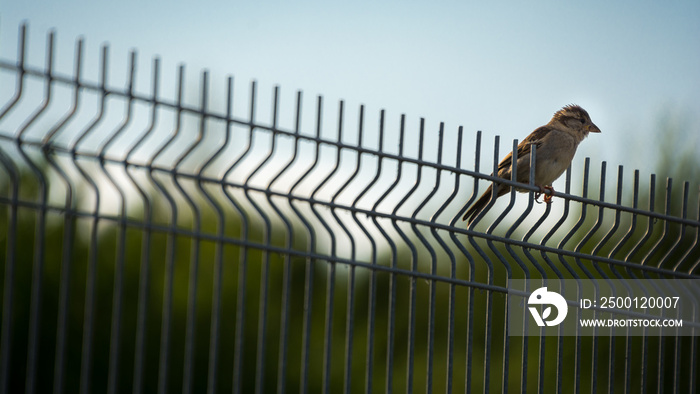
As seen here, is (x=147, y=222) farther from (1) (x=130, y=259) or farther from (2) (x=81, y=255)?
(1) (x=130, y=259)

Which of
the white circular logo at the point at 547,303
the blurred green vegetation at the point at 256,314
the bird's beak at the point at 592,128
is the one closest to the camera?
the white circular logo at the point at 547,303

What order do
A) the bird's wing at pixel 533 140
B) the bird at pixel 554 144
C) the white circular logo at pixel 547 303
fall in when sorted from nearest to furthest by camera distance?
the white circular logo at pixel 547 303
the bird at pixel 554 144
the bird's wing at pixel 533 140

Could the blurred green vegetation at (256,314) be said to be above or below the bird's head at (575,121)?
below

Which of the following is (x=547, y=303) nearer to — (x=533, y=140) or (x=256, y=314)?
(x=533, y=140)

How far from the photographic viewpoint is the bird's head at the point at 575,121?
9133 mm

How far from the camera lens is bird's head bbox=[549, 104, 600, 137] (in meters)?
9.13

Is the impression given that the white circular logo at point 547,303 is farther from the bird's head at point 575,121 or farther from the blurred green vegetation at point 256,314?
the blurred green vegetation at point 256,314

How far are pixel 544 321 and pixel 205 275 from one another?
17.1 metres

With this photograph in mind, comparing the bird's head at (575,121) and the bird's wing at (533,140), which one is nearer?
the bird's wing at (533,140)

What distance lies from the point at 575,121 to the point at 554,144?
812mm

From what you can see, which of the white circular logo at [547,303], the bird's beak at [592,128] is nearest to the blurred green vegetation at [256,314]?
the bird's beak at [592,128]

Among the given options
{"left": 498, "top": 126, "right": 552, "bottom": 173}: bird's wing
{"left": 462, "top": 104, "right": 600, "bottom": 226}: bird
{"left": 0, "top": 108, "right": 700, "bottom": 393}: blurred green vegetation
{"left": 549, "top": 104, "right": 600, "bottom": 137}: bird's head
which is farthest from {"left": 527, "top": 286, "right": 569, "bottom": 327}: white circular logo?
{"left": 0, "top": 108, "right": 700, "bottom": 393}: blurred green vegetation

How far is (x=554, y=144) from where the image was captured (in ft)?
28.0

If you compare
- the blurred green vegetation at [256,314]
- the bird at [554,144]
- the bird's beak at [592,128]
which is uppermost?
the bird's beak at [592,128]
